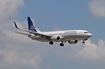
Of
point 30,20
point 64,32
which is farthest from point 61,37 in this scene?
point 30,20

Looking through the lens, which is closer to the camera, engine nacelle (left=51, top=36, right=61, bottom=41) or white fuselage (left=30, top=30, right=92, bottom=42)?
white fuselage (left=30, top=30, right=92, bottom=42)

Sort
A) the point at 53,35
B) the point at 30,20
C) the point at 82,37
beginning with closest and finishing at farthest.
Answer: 1. the point at 82,37
2. the point at 53,35
3. the point at 30,20

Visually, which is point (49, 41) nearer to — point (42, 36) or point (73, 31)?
point (42, 36)

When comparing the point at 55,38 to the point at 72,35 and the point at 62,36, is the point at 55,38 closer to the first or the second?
the point at 62,36

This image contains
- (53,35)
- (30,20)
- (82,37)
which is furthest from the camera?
(30,20)

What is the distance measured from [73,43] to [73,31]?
7189 mm

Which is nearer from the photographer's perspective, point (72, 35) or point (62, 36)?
point (72, 35)

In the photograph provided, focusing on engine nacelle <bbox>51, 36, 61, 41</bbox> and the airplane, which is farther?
engine nacelle <bbox>51, 36, 61, 41</bbox>

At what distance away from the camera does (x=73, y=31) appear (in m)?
154

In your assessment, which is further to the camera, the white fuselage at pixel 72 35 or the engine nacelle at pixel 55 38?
the engine nacelle at pixel 55 38

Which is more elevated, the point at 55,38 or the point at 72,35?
the point at 55,38

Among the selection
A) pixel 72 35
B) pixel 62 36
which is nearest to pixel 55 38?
pixel 62 36

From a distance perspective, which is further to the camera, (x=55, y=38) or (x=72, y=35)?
(x=55, y=38)

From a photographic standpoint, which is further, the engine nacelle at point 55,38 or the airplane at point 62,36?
the engine nacelle at point 55,38
